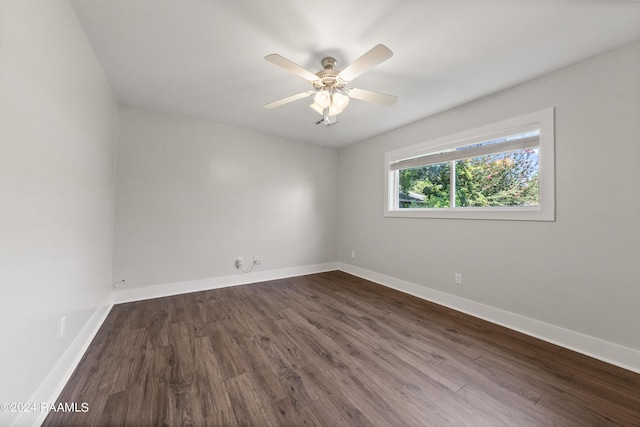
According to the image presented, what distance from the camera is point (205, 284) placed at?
3.27 meters

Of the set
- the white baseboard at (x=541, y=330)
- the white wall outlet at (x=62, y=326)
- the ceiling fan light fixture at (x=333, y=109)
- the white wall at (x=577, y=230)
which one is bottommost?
the white baseboard at (x=541, y=330)

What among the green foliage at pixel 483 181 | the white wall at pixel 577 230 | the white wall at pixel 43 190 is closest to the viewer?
the white wall at pixel 43 190

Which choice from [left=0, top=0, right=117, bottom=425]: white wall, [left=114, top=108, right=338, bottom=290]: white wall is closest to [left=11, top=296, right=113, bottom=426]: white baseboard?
[left=0, top=0, right=117, bottom=425]: white wall

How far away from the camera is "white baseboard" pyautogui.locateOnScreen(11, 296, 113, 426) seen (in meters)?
1.12

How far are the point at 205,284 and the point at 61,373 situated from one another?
6.05 feet

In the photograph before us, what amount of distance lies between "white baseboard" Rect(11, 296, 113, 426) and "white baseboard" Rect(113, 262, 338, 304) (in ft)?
2.23

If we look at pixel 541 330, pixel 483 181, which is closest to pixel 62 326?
pixel 541 330

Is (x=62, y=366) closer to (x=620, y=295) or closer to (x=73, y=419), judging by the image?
(x=73, y=419)

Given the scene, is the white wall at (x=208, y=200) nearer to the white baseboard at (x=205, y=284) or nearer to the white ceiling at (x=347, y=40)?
the white baseboard at (x=205, y=284)

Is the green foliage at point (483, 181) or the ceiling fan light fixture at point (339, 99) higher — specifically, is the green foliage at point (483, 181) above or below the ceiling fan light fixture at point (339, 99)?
Result: below

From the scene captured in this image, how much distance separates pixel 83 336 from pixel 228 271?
5.69 feet

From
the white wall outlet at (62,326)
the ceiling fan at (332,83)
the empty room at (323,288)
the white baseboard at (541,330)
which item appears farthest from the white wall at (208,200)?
the white baseboard at (541,330)

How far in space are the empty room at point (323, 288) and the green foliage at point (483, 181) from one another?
2 cm

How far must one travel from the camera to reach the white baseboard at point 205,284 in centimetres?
280
